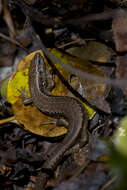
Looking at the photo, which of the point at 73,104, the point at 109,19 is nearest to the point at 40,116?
the point at 73,104

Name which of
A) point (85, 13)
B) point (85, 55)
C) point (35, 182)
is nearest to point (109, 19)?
point (85, 13)

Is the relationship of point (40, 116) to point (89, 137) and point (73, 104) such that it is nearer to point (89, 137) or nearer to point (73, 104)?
point (73, 104)

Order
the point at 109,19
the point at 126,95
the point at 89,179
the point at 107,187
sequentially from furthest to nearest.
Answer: the point at 109,19 → the point at 126,95 → the point at 89,179 → the point at 107,187

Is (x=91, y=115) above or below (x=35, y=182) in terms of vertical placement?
above

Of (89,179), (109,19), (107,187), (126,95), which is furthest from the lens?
(109,19)

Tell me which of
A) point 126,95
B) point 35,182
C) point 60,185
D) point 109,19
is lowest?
point 35,182

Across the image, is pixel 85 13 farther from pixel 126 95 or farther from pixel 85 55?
pixel 126 95

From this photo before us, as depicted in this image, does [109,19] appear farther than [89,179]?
Yes
